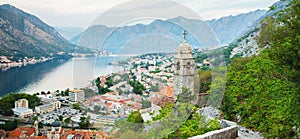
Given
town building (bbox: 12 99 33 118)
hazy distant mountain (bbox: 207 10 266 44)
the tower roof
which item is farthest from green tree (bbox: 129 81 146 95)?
town building (bbox: 12 99 33 118)

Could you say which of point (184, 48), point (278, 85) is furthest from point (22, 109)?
point (278, 85)

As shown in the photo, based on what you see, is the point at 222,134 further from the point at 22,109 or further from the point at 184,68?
the point at 22,109

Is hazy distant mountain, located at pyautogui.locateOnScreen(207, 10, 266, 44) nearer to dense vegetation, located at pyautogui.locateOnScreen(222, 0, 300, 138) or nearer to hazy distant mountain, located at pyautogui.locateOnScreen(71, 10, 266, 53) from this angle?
hazy distant mountain, located at pyautogui.locateOnScreen(71, 10, 266, 53)

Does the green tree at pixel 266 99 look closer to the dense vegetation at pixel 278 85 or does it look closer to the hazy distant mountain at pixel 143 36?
the dense vegetation at pixel 278 85

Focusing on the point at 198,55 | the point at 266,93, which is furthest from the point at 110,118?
the point at 266,93

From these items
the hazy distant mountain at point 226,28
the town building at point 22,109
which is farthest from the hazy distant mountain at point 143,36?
the town building at point 22,109

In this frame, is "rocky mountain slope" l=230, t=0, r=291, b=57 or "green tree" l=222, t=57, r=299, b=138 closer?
"green tree" l=222, t=57, r=299, b=138
